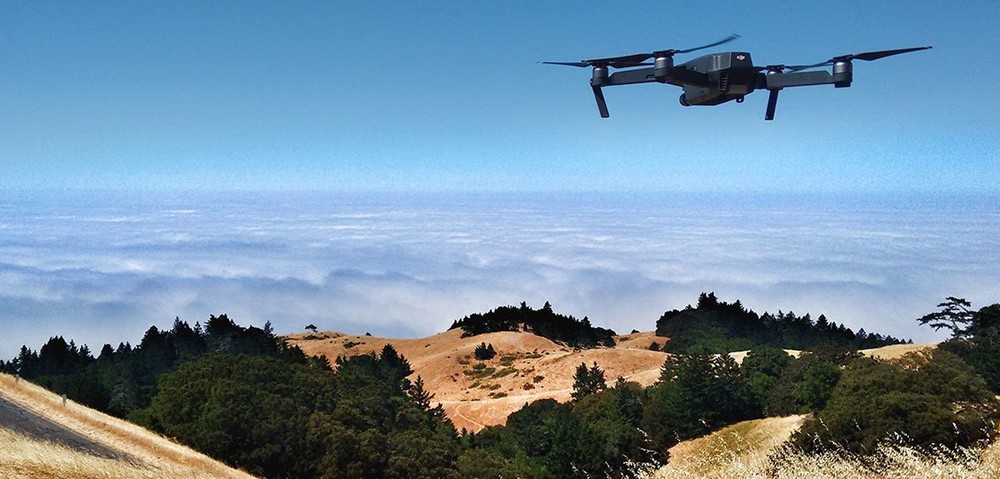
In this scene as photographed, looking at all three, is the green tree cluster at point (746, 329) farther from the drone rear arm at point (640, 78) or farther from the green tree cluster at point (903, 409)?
the drone rear arm at point (640, 78)

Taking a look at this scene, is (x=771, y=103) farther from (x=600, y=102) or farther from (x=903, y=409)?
(x=903, y=409)

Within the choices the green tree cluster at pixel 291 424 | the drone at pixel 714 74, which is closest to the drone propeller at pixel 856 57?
the drone at pixel 714 74

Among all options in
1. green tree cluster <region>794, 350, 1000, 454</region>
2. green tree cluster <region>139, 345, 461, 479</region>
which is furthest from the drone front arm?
green tree cluster <region>139, 345, 461, 479</region>

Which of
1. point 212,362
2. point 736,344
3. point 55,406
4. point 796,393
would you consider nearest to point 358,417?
point 212,362

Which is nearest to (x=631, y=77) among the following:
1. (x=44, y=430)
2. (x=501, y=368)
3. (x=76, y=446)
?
(x=76, y=446)

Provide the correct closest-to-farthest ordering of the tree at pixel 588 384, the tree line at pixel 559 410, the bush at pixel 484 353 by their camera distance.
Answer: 1. the tree line at pixel 559 410
2. the tree at pixel 588 384
3. the bush at pixel 484 353
